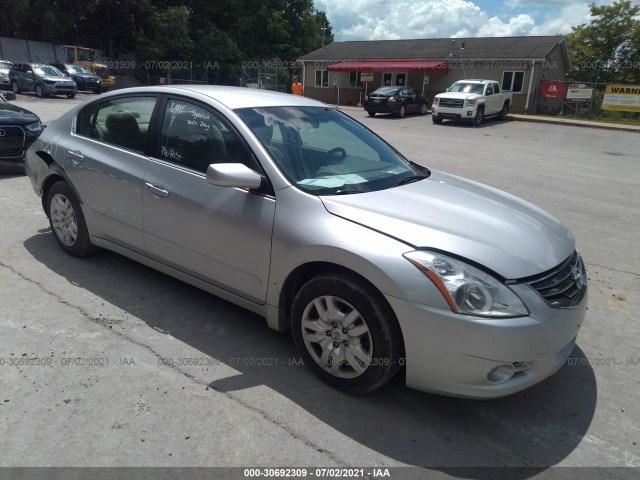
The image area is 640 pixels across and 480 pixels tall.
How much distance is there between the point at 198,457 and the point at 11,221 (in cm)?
476

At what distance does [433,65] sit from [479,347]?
3294 cm

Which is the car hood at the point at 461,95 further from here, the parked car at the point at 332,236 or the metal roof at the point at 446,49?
the parked car at the point at 332,236

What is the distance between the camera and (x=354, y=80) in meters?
37.1

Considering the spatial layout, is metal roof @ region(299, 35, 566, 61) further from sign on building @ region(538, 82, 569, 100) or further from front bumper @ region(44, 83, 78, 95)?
front bumper @ region(44, 83, 78, 95)

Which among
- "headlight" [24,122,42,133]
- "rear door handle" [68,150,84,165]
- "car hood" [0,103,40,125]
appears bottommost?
"headlight" [24,122,42,133]

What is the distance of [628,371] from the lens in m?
3.35

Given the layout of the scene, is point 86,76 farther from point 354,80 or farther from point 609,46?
point 609,46

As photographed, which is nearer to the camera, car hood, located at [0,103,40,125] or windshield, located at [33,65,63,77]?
car hood, located at [0,103,40,125]

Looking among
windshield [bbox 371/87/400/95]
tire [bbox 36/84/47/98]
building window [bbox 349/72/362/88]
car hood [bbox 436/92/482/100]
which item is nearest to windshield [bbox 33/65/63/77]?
tire [bbox 36/84/47/98]

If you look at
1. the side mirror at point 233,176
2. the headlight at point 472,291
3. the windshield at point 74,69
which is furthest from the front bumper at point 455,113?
the windshield at point 74,69

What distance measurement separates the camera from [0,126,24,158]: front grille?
313 inches

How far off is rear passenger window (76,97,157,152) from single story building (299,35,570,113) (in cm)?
2992

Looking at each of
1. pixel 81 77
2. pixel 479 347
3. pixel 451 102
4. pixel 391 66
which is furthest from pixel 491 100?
pixel 81 77

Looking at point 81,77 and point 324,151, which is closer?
point 324,151
